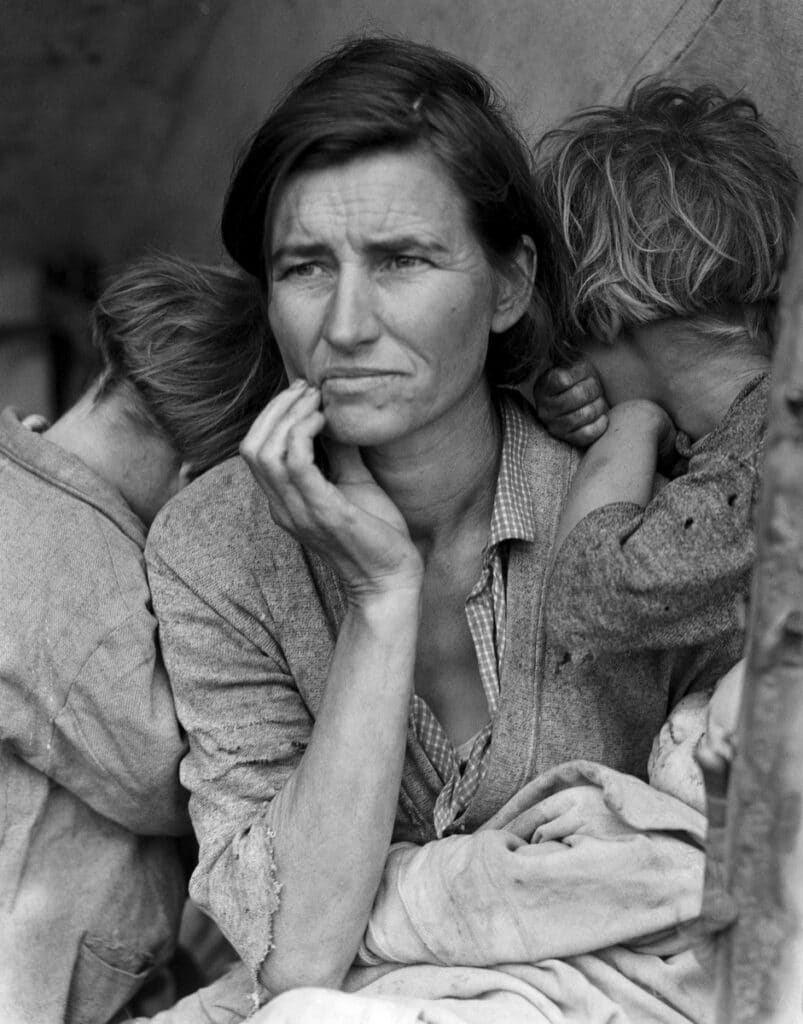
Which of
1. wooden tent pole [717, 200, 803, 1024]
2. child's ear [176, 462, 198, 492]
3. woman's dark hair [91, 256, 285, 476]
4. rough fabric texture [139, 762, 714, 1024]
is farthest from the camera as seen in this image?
child's ear [176, 462, 198, 492]

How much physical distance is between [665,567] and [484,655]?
0.44 meters

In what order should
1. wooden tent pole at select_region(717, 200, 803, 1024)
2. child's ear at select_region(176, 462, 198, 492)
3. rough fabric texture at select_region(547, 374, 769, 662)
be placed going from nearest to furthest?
wooden tent pole at select_region(717, 200, 803, 1024) < rough fabric texture at select_region(547, 374, 769, 662) < child's ear at select_region(176, 462, 198, 492)

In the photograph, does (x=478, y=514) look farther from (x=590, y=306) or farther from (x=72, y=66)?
(x=72, y=66)

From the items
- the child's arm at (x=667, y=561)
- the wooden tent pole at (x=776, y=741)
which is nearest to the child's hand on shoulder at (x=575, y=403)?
the child's arm at (x=667, y=561)

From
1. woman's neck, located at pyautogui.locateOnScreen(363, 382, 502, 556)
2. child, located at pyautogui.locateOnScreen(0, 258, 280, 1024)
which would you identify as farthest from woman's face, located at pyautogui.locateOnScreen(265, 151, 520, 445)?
child, located at pyautogui.locateOnScreen(0, 258, 280, 1024)

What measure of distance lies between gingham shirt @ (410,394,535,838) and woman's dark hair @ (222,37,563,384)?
11.7 inches

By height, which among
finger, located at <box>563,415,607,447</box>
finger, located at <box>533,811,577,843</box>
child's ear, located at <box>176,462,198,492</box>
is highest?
finger, located at <box>563,415,607,447</box>

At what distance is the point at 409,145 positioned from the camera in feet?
7.52

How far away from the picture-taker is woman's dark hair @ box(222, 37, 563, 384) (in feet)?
7.46

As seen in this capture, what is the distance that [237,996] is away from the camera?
239 cm

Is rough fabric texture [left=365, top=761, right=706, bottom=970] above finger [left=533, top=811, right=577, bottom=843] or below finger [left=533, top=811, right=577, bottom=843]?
below

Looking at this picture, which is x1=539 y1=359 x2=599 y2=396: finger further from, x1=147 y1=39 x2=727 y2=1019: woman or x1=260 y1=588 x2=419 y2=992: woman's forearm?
x1=260 y1=588 x2=419 y2=992: woman's forearm

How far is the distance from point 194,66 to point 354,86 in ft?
5.04

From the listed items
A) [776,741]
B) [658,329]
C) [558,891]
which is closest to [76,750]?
[558,891]
